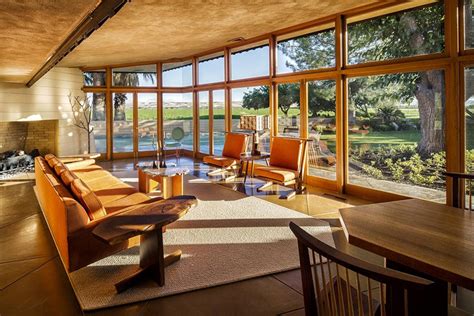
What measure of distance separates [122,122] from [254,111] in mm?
4663

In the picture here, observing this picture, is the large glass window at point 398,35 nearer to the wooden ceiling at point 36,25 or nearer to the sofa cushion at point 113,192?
the sofa cushion at point 113,192

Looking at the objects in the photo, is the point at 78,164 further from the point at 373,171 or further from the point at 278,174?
the point at 373,171

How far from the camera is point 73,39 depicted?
4.12m

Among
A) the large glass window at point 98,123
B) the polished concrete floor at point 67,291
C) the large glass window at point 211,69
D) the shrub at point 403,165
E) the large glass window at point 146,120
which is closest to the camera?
the polished concrete floor at point 67,291

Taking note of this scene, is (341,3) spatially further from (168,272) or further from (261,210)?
(168,272)

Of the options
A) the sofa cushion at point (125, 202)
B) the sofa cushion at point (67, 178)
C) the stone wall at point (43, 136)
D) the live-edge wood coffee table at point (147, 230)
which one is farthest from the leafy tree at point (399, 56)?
the stone wall at point (43, 136)

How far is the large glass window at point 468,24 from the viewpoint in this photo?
14.4 ft

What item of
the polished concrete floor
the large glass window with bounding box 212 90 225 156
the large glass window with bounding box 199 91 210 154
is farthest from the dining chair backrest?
the large glass window with bounding box 199 91 210 154

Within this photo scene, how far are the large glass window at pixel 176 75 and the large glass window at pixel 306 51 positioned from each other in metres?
4.29

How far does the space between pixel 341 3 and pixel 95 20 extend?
348 centimetres

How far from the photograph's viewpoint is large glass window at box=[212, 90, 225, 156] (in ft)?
32.0

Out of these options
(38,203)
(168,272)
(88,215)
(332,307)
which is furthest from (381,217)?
(38,203)

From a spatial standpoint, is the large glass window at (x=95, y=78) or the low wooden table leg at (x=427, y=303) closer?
the low wooden table leg at (x=427, y=303)

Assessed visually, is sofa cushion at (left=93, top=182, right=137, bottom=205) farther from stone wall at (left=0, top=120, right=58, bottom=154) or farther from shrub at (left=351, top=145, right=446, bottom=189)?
stone wall at (left=0, top=120, right=58, bottom=154)
